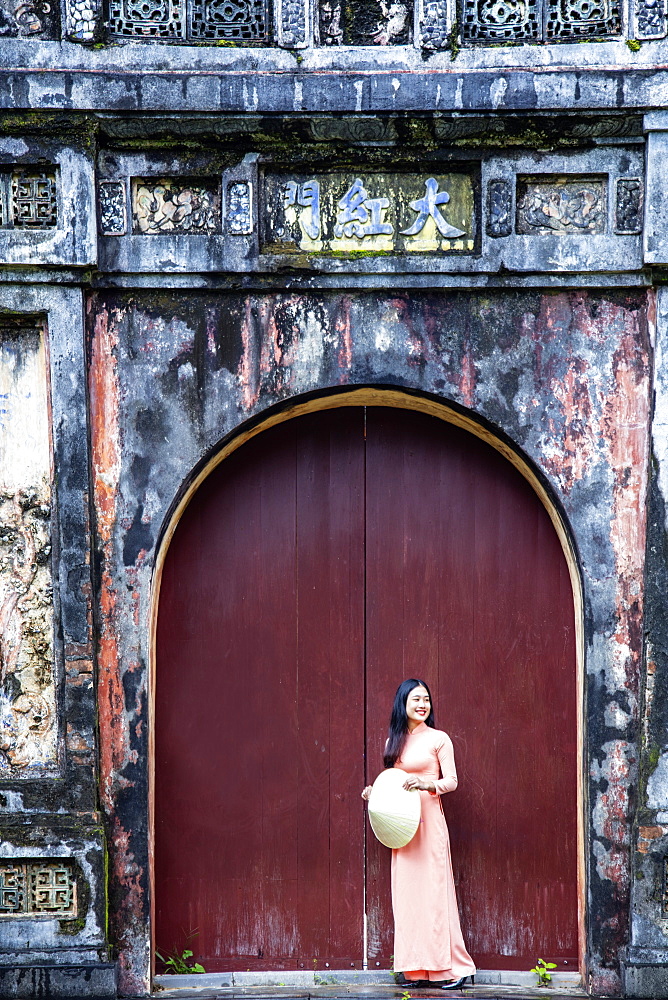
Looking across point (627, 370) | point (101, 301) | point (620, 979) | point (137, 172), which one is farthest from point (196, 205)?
point (620, 979)

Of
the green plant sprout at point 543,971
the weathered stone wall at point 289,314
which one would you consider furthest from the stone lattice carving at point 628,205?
the green plant sprout at point 543,971

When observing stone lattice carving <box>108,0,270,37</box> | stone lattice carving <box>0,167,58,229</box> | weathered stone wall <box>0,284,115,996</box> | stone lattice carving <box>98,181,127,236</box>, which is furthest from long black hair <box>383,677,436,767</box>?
stone lattice carving <box>108,0,270,37</box>

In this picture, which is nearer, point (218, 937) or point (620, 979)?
point (620, 979)

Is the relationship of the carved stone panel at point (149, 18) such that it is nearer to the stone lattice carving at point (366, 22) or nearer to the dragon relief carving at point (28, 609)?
the stone lattice carving at point (366, 22)

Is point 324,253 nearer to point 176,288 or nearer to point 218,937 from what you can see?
point 176,288

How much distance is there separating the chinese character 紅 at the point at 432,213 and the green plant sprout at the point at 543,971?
360 centimetres

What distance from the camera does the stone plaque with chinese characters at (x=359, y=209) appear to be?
515 cm

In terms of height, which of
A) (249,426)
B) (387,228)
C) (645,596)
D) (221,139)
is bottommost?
(645,596)

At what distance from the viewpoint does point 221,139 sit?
5.05 meters

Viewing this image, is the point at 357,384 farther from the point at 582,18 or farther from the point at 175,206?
the point at 582,18

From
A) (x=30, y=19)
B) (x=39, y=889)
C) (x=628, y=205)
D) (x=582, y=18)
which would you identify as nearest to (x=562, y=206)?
(x=628, y=205)

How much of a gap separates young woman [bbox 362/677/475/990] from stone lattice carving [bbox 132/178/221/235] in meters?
2.43

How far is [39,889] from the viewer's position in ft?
16.4

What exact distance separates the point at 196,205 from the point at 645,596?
2868 mm
